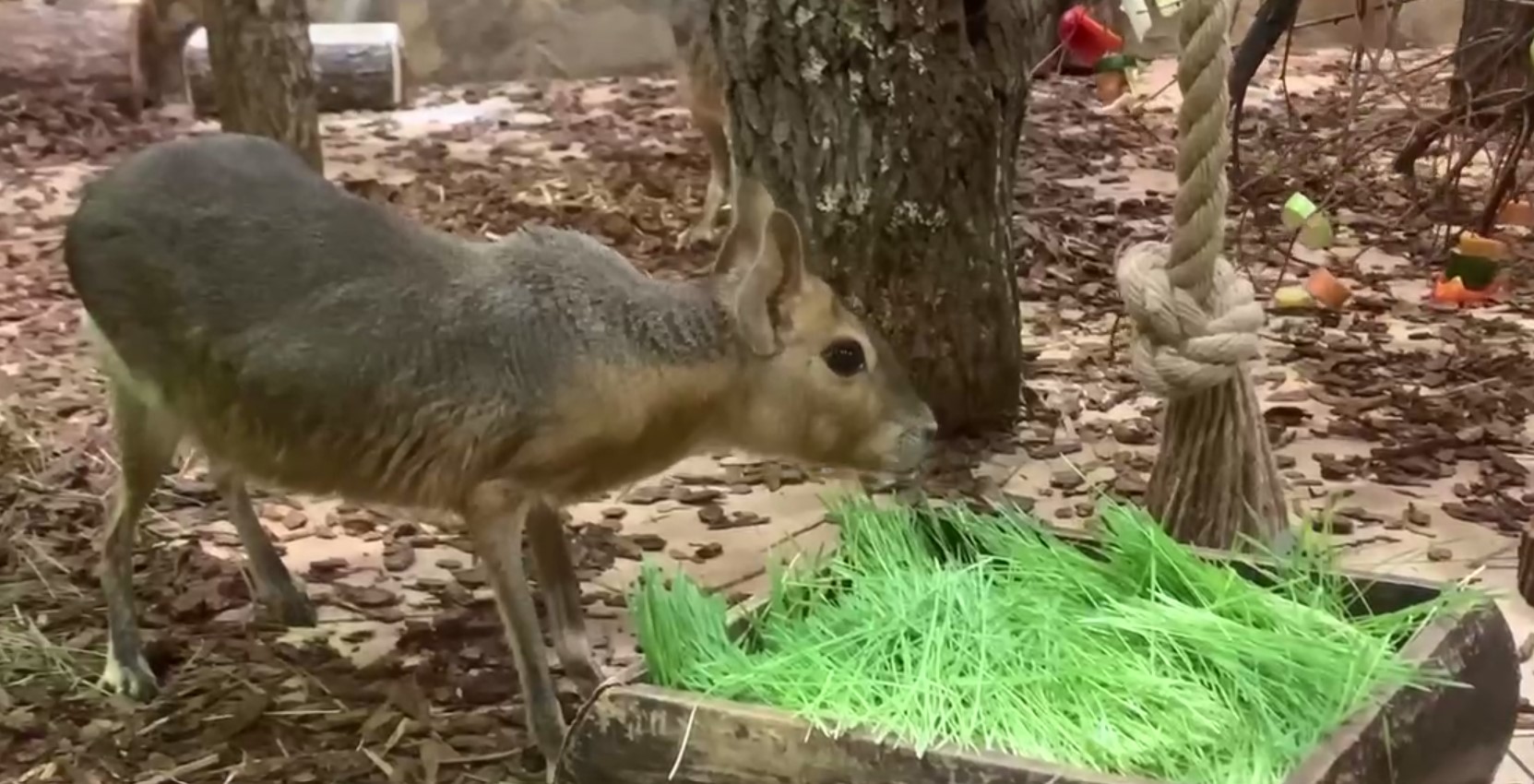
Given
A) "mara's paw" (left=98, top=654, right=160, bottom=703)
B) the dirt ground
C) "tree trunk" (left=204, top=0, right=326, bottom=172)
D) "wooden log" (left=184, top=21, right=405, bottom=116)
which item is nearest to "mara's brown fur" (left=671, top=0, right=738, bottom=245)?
the dirt ground

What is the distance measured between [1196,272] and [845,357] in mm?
667

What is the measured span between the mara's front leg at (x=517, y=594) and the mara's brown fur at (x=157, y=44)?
218 inches

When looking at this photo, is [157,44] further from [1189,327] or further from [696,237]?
[1189,327]

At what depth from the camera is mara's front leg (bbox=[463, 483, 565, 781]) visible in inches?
99.1

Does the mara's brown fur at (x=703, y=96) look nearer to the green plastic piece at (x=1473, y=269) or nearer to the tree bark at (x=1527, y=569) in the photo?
the green plastic piece at (x=1473, y=269)

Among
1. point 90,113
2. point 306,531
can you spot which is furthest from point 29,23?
point 306,531

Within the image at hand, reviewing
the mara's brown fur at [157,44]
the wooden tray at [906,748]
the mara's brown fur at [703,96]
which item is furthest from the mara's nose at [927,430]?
the mara's brown fur at [157,44]

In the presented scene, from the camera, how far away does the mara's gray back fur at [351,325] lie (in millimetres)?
2523

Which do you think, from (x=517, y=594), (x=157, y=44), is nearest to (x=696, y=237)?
(x=517, y=594)

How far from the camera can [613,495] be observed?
362cm

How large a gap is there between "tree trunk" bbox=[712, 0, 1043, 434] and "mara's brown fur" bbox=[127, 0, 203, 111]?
182 inches

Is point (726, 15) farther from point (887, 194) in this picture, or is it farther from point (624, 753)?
point (624, 753)

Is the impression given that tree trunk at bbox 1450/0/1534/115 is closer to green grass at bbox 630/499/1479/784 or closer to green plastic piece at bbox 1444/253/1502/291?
green plastic piece at bbox 1444/253/1502/291

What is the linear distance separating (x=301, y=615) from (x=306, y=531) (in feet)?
1.50
